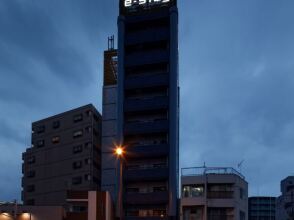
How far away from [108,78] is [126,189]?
97.2ft

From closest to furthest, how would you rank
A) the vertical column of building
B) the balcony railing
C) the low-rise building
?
the low-rise building, the balcony railing, the vertical column of building

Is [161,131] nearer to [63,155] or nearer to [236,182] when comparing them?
[236,182]

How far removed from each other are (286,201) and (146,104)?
8591 centimetres

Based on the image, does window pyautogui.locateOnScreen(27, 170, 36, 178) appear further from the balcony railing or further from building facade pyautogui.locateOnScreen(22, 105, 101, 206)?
the balcony railing

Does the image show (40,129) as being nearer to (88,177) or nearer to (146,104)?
(88,177)

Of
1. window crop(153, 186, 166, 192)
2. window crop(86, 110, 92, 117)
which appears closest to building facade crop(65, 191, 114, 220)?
window crop(153, 186, 166, 192)

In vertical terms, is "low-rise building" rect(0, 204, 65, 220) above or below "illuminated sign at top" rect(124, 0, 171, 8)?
below

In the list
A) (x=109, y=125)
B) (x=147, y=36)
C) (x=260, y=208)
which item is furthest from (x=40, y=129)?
(x=260, y=208)

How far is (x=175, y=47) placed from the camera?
99625 millimetres

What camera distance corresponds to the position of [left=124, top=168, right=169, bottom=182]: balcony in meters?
93.7

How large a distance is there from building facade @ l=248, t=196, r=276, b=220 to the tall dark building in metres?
55.3

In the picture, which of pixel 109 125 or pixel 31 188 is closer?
pixel 109 125

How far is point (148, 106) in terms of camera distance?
99.1 meters

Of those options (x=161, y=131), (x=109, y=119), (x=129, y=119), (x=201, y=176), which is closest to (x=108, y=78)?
(x=109, y=119)
